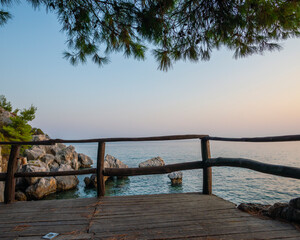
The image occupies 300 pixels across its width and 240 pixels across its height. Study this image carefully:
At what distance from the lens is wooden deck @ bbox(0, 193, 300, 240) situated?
5.90 feet

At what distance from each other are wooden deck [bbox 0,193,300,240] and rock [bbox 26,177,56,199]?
29.5 feet

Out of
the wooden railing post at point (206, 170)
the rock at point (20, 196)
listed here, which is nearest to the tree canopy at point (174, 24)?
the wooden railing post at point (206, 170)

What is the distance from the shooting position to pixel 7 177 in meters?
3.04

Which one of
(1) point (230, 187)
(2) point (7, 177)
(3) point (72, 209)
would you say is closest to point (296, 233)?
(3) point (72, 209)

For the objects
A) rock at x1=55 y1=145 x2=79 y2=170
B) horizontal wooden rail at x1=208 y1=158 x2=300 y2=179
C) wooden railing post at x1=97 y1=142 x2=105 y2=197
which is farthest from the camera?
rock at x1=55 y1=145 x2=79 y2=170

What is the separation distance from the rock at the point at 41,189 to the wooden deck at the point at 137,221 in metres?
9.00

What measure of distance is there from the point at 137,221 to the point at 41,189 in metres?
10.9

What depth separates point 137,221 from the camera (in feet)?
6.95

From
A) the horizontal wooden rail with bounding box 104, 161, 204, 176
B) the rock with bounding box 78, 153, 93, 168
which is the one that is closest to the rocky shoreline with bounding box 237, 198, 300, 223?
the horizontal wooden rail with bounding box 104, 161, 204, 176

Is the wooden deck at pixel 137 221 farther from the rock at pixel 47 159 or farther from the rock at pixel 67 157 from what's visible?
the rock at pixel 67 157

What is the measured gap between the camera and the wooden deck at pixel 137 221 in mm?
1800

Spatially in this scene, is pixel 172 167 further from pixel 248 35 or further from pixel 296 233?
pixel 248 35

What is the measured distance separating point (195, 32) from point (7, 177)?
4275mm

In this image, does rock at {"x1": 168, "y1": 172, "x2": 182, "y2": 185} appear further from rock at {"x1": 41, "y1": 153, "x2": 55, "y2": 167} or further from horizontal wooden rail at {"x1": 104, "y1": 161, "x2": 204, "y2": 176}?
horizontal wooden rail at {"x1": 104, "y1": 161, "x2": 204, "y2": 176}
